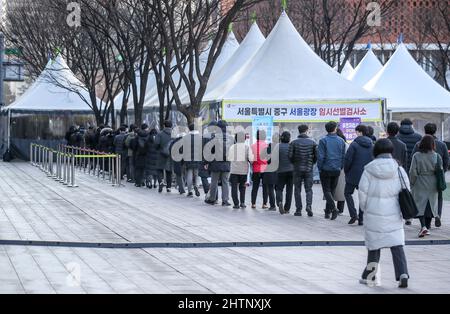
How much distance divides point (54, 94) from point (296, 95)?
76.7 ft

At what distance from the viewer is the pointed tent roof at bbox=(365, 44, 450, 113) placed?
117 feet

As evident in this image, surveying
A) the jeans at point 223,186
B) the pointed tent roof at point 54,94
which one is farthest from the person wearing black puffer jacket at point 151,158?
the pointed tent roof at point 54,94

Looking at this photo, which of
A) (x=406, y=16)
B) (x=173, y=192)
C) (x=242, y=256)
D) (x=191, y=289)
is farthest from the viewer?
(x=406, y=16)

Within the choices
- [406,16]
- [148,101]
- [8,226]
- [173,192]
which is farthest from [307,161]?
[406,16]

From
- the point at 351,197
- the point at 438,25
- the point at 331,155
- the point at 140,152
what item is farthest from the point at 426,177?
the point at 438,25

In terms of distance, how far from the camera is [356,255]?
14.0 metres

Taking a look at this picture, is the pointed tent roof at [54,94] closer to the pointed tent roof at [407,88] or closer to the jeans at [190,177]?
the pointed tent roof at [407,88]

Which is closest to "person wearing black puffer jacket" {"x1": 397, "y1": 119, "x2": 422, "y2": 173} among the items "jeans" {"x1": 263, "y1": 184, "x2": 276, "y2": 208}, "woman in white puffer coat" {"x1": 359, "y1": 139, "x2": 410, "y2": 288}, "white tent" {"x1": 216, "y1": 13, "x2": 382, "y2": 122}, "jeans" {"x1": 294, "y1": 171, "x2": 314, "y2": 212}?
"jeans" {"x1": 294, "y1": 171, "x2": 314, "y2": 212}

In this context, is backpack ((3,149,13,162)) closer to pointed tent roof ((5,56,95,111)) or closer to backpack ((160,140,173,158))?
pointed tent roof ((5,56,95,111))

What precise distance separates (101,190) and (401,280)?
1760 centimetres

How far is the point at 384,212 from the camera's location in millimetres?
10703

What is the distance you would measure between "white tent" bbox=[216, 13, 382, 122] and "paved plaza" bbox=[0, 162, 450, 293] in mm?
5768

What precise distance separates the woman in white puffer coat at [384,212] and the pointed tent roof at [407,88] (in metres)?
24.6

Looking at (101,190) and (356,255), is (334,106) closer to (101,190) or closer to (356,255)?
(101,190)
